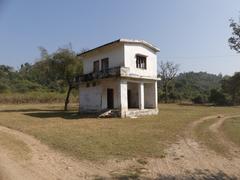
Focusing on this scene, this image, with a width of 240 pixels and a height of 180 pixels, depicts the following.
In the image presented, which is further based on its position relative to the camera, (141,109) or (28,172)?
(141,109)

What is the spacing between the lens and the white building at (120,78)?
2725 centimetres

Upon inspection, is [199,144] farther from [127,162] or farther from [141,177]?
[141,177]

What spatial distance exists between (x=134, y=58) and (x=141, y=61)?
155 centimetres

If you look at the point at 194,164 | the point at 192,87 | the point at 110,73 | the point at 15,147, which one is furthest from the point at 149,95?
the point at 192,87

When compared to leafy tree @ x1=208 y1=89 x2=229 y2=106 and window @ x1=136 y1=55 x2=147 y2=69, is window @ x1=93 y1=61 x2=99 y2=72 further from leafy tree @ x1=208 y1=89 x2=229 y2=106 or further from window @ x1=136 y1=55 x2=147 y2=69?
leafy tree @ x1=208 y1=89 x2=229 y2=106

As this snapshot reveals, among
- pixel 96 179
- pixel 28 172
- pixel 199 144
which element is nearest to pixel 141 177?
pixel 96 179

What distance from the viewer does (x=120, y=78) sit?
26.8 m

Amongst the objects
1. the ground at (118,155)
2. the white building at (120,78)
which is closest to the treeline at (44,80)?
the white building at (120,78)

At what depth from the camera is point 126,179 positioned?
27.1 feet

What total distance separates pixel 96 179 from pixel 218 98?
192 feet

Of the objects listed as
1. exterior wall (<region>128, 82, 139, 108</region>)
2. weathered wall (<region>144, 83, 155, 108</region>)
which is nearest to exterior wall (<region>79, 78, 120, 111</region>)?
exterior wall (<region>128, 82, 139, 108</region>)

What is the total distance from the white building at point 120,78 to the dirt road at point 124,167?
50.8ft

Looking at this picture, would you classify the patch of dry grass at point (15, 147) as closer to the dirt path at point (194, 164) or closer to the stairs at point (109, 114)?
the dirt path at point (194, 164)

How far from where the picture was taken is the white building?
2725 centimetres
